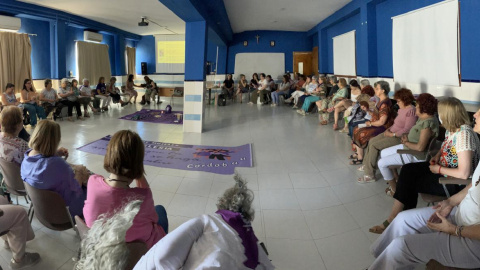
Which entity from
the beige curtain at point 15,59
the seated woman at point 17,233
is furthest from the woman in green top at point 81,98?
the seated woman at point 17,233

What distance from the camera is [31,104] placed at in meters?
7.41

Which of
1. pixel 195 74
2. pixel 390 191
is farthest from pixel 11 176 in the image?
pixel 195 74

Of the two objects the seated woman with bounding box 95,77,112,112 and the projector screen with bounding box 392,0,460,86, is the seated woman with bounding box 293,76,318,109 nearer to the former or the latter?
the projector screen with bounding box 392,0,460,86

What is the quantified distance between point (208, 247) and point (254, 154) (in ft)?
13.9

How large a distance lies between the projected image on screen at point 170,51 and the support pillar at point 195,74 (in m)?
9.03

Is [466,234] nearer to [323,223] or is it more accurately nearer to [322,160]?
[323,223]

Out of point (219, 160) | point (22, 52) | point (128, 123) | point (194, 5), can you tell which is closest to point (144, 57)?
point (22, 52)

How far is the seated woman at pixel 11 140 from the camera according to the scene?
2.66 meters

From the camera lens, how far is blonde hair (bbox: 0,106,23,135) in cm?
269

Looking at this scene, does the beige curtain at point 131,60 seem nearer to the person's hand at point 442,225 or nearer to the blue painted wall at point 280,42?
the blue painted wall at point 280,42

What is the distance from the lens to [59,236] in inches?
104

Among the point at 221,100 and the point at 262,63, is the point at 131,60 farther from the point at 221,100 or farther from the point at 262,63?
the point at 262,63

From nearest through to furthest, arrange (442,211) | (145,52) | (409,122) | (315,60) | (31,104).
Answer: (442,211), (409,122), (31,104), (315,60), (145,52)

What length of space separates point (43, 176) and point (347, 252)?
2220 millimetres
